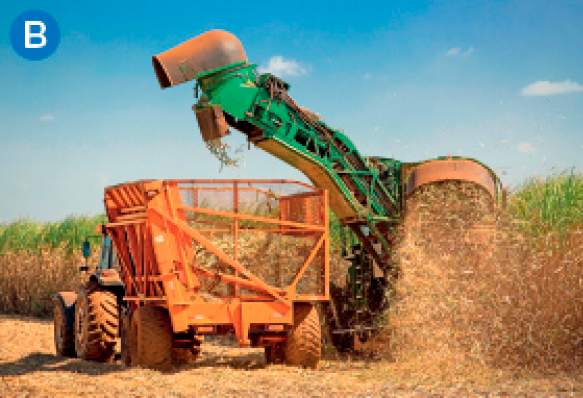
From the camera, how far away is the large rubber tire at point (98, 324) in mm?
10539

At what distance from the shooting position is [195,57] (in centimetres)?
1030

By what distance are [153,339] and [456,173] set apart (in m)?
5.05

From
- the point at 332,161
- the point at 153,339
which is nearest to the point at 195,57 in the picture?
the point at 332,161

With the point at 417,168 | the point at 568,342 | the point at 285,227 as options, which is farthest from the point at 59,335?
the point at 568,342

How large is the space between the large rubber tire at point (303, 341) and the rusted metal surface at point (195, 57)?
3.81 m

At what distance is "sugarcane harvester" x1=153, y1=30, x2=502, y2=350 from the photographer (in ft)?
34.2

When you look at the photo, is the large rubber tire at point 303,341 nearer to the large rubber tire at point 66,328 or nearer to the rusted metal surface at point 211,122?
the rusted metal surface at point 211,122

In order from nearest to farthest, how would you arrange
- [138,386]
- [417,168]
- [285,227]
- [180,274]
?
[138,386] < [180,274] < [285,227] < [417,168]

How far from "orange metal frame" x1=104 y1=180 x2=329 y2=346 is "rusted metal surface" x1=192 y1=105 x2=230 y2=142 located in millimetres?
1014

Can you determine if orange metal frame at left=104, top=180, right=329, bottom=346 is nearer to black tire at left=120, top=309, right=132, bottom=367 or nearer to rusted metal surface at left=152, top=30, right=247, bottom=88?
black tire at left=120, top=309, right=132, bottom=367

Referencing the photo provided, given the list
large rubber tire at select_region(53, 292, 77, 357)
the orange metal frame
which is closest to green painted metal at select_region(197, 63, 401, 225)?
the orange metal frame

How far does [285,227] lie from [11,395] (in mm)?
4244

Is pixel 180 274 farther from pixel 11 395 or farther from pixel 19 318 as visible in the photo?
pixel 19 318

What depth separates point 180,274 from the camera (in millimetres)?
8961
